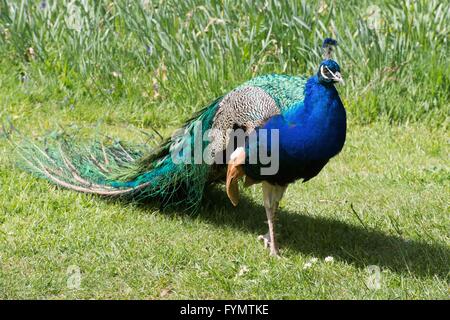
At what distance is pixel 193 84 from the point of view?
5988 millimetres

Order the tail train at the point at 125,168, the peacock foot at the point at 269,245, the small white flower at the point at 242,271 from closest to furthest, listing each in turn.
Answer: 1. the small white flower at the point at 242,271
2. the peacock foot at the point at 269,245
3. the tail train at the point at 125,168

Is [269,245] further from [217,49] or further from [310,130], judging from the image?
[217,49]

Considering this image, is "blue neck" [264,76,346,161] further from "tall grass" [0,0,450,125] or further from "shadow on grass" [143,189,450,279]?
"tall grass" [0,0,450,125]

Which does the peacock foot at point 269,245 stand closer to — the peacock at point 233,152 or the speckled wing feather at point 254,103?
the peacock at point 233,152

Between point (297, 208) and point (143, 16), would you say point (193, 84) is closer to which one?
point (143, 16)

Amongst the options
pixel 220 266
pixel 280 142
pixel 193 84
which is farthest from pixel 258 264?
pixel 193 84

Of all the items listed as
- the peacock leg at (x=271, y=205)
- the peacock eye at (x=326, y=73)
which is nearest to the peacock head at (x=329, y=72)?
the peacock eye at (x=326, y=73)

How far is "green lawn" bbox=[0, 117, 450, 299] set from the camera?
12.8 feet

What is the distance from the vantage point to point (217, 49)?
6.08m

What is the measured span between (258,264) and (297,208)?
839 mm

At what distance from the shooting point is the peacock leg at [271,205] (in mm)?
4309

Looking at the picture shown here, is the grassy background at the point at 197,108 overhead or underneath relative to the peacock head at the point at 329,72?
underneath

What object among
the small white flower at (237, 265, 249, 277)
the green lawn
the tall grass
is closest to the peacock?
the green lawn

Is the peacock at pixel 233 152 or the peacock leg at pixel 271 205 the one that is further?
the peacock leg at pixel 271 205
